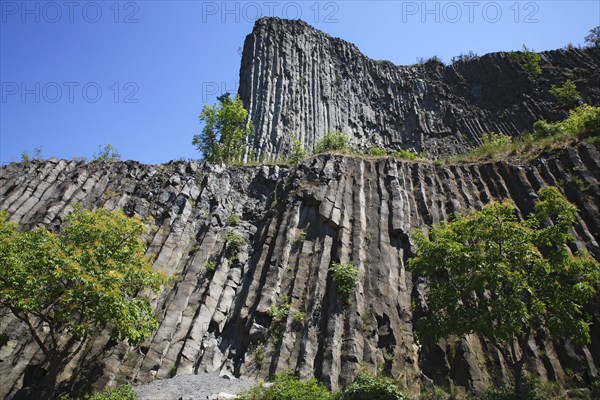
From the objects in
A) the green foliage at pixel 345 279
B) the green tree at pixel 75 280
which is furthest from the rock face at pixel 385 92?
the green tree at pixel 75 280

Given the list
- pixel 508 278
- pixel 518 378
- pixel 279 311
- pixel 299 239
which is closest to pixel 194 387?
pixel 279 311

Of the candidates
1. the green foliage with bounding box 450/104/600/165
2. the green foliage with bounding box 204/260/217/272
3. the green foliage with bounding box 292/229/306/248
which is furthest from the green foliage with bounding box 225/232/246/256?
the green foliage with bounding box 450/104/600/165

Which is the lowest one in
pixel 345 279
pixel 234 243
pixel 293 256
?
pixel 345 279

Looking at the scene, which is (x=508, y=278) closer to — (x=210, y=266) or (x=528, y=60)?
(x=210, y=266)

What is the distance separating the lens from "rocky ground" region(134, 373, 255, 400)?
13.5 m

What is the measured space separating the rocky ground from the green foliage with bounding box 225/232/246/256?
263 inches

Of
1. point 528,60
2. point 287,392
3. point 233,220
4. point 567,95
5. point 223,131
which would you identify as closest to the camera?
point 287,392

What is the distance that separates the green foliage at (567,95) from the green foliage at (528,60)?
13.9ft

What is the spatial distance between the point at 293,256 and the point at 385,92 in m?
37.8

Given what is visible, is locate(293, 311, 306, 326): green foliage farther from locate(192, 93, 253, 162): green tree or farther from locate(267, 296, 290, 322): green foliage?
locate(192, 93, 253, 162): green tree

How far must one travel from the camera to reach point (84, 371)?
15.3m

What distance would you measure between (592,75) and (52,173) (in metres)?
52.7

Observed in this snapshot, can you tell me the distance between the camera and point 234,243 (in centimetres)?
2111

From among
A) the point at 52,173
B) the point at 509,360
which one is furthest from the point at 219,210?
the point at 509,360
